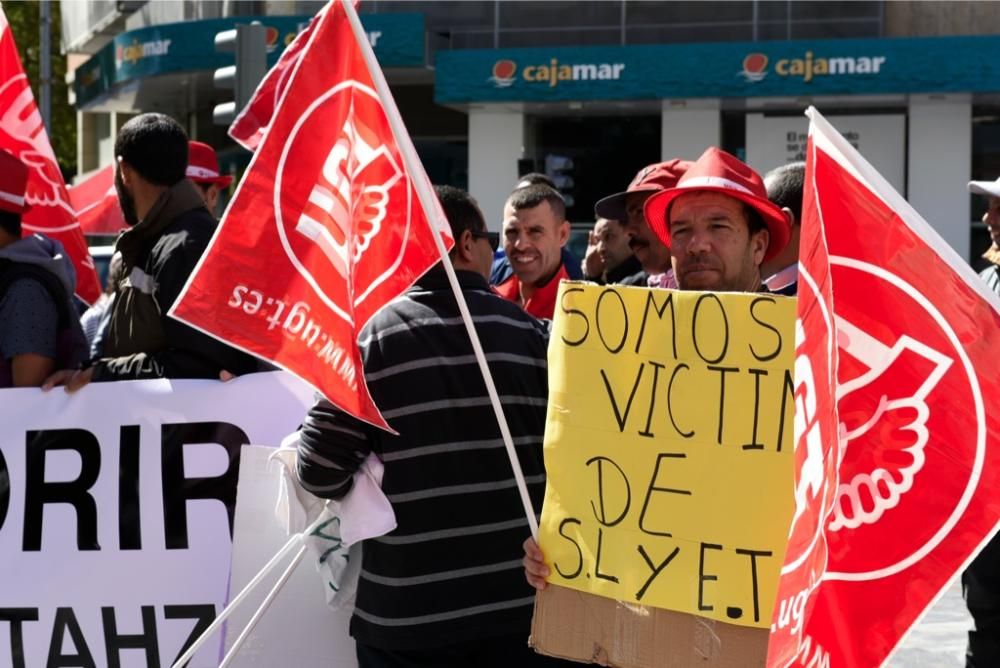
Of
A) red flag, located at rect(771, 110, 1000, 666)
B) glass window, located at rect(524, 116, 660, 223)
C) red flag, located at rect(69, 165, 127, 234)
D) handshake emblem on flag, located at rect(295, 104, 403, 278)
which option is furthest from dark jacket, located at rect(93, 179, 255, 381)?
glass window, located at rect(524, 116, 660, 223)

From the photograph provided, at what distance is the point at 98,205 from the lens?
1335 cm

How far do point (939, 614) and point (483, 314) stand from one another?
4612 mm

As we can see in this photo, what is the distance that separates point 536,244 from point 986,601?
7.35 ft

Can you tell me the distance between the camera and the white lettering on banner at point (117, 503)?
5.02m

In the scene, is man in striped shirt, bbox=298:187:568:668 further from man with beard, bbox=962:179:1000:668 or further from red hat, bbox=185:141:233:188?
red hat, bbox=185:141:233:188

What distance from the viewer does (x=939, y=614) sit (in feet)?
25.3

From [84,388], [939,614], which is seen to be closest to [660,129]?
[939,614]

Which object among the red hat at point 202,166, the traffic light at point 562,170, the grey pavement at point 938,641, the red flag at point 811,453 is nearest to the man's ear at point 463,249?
the red flag at point 811,453

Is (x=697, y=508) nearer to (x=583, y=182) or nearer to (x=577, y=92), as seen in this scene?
(x=577, y=92)

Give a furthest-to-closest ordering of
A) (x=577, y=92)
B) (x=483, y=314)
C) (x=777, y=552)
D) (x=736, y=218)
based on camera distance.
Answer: (x=577, y=92) → (x=483, y=314) → (x=736, y=218) → (x=777, y=552)

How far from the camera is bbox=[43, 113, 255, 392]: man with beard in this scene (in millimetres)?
4961

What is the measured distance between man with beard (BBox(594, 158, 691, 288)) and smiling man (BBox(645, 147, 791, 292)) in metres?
1.61

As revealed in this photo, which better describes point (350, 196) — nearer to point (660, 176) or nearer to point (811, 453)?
point (811, 453)

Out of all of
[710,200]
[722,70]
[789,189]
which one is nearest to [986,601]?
[789,189]
